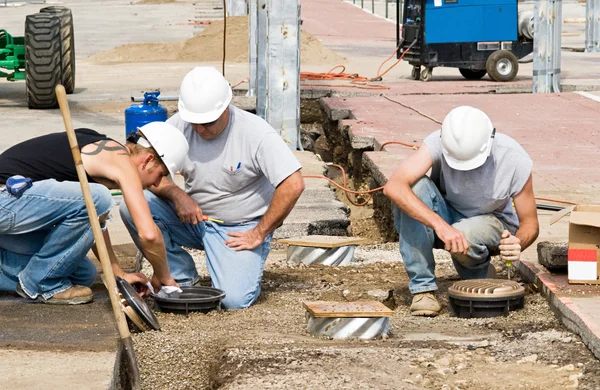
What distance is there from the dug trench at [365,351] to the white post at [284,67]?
15.0ft

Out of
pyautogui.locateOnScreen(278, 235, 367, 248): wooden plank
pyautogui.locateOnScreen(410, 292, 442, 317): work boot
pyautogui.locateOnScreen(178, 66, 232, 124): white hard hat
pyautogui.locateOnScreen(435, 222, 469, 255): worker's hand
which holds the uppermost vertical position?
pyautogui.locateOnScreen(178, 66, 232, 124): white hard hat

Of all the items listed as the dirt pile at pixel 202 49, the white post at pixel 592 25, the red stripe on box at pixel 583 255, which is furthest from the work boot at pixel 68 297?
the white post at pixel 592 25

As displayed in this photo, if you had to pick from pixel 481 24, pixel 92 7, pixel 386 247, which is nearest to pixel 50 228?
pixel 386 247

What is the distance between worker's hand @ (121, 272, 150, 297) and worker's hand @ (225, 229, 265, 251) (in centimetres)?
55

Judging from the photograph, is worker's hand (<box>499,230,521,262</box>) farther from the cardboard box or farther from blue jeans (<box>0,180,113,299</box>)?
blue jeans (<box>0,180,113,299</box>)

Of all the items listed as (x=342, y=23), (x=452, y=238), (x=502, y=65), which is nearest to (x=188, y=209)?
(x=452, y=238)

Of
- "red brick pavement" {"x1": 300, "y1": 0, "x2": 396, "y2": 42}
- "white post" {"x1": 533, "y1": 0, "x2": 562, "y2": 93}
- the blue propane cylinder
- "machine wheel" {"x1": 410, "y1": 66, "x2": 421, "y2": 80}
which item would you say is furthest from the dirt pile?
the blue propane cylinder

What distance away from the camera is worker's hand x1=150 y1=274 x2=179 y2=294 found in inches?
215

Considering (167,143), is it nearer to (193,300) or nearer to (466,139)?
(193,300)

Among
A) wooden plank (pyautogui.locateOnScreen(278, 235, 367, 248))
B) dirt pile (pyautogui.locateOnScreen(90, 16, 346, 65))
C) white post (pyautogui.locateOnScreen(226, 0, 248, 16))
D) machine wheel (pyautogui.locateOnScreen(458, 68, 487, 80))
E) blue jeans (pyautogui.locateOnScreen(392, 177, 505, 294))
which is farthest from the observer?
white post (pyautogui.locateOnScreen(226, 0, 248, 16))

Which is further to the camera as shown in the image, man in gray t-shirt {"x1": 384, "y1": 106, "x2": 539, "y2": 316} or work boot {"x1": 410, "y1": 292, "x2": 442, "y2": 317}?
work boot {"x1": 410, "y1": 292, "x2": 442, "y2": 317}

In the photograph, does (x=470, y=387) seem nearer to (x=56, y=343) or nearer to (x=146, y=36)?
(x=56, y=343)

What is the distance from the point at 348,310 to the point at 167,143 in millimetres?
1246

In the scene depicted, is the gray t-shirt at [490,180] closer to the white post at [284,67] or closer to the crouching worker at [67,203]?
the crouching worker at [67,203]
